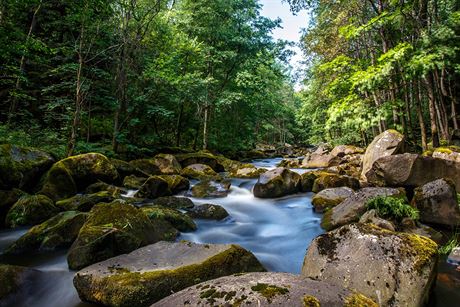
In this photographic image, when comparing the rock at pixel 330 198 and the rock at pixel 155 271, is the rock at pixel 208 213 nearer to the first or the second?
the rock at pixel 330 198

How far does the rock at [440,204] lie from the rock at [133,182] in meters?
8.38

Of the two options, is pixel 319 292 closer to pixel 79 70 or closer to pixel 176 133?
pixel 79 70

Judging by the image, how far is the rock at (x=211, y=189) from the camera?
10391 millimetres

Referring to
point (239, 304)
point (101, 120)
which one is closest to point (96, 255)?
point (239, 304)

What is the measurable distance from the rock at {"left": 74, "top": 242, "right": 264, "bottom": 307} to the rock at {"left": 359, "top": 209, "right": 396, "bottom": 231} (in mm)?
2578

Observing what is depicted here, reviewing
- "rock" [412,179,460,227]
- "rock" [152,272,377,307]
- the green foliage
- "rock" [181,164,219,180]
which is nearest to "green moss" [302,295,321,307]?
"rock" [152,272,377,307]

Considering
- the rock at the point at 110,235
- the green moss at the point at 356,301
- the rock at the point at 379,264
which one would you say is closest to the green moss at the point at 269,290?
the green moss at the point at 356,301

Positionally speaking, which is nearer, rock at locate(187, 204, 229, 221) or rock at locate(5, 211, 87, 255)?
rock at locate(5, 211, 87, 255)

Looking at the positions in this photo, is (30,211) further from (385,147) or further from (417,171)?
(385,147)

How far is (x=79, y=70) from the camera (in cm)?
1096

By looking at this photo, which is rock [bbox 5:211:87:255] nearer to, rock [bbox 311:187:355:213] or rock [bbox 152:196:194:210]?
rock [bbox 152:196:194:210]

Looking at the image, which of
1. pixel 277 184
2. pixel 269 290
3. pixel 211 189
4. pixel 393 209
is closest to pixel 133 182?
pixel 211 189

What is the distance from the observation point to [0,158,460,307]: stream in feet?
13.2

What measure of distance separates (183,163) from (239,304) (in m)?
13.4
